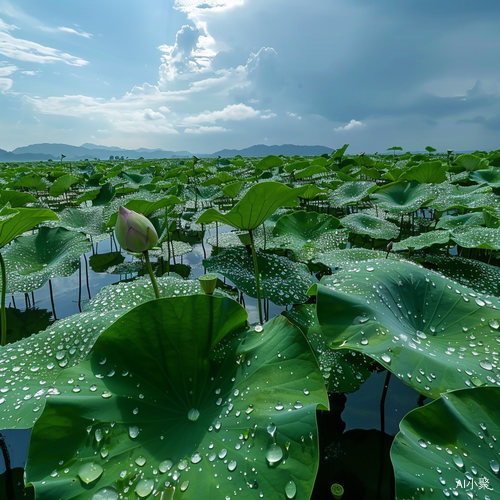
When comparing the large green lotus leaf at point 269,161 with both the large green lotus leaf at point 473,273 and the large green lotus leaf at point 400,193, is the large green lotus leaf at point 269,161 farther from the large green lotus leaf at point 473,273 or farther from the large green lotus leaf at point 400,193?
the large green lotus leaf at point 473,273

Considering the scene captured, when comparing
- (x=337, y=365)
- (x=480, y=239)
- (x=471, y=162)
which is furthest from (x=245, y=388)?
(x=471, y=162)

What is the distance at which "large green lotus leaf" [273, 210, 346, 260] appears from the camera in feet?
7.09

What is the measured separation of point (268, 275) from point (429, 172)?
253 cm

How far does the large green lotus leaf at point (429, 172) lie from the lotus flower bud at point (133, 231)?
2.94 metres

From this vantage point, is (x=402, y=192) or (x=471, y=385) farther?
(x=402, y=192)

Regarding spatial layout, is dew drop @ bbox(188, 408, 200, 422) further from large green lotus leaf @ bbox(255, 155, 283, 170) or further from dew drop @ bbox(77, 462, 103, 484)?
large green lotus leaf @ bbox(255, 155, 283, 170)

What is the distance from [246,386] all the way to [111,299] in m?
0.77

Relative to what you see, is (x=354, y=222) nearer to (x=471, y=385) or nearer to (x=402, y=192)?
(x=402, y=192)

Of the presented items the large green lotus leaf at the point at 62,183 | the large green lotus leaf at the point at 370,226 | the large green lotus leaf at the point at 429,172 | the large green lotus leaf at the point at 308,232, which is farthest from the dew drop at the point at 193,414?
the large green lotus leaf at the point at 62,183

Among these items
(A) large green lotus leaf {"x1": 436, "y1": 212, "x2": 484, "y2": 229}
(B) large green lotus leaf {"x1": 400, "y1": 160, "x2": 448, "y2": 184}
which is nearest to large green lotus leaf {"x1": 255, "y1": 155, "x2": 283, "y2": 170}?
(B) large green lotus leaf {"x1": 400, "y1": 160, "x2": 448, "y2": 184}

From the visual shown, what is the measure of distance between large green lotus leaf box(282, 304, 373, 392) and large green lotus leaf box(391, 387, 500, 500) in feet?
1.60

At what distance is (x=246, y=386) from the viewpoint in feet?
2.28

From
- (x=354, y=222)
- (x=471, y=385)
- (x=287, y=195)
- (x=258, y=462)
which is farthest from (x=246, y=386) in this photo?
(x=354, y=222)

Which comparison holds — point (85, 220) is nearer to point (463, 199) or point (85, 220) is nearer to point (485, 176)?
point (463, 199)
